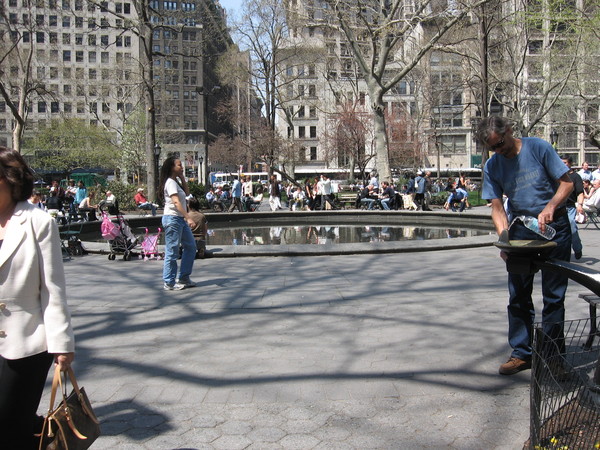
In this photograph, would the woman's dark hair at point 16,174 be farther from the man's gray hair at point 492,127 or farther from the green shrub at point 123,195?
the green shrub at point 123,195

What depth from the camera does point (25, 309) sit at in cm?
240

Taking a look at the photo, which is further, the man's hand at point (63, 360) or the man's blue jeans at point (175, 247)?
the man's blue jeans at point (175, 247)

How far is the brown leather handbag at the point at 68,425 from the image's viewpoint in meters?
2.25

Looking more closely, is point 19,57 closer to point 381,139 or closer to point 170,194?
point 381,139

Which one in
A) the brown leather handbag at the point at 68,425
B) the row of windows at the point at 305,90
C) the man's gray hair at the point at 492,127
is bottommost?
the brown leather handbag at the point at 68,425

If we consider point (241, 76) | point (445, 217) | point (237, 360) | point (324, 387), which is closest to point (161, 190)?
point (237, 360)

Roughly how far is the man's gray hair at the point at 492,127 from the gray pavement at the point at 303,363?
1.81m

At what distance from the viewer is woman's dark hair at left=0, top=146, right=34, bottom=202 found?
7.90 feet

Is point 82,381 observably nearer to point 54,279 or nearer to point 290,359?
point 290,359

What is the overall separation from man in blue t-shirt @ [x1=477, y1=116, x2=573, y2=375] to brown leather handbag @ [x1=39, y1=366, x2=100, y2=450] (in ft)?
9.77

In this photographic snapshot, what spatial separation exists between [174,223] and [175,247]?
0.34 meters

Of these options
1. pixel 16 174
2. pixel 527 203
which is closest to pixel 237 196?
pixel 527 203

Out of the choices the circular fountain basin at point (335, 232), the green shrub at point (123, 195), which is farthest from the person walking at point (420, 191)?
the green shrub at point (123, 195)

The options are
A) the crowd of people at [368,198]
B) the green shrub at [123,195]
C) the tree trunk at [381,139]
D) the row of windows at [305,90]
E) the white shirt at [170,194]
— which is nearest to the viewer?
the white shirt at [170,194]
